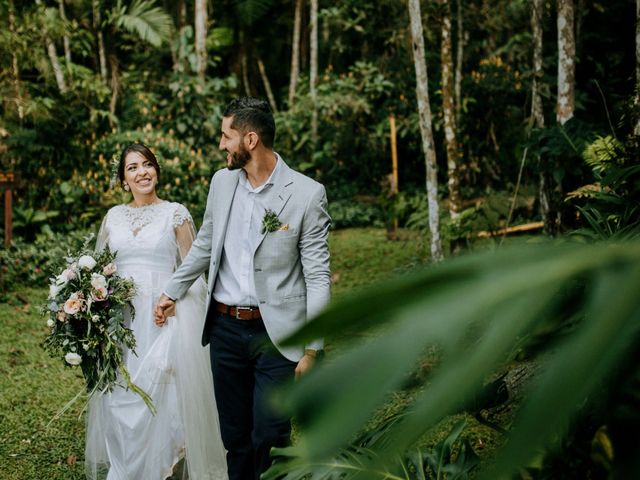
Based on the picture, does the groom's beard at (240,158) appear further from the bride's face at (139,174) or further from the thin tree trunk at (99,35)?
the thin tree trunk at (99,35)

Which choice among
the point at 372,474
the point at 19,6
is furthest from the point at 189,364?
the point at 19,6

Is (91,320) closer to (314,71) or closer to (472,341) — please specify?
(472,341)

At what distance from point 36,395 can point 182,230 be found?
7.66ft

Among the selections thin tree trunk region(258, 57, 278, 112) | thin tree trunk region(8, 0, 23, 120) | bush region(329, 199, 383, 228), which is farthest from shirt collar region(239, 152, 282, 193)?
thin tree trunk region(258, 57, 278, 112)

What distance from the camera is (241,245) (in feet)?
11.3

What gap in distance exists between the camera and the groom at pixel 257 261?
3.31 m

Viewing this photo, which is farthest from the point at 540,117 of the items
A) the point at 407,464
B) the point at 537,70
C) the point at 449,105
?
the point at 407,464

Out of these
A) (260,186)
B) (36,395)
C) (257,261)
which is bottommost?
(36,395)

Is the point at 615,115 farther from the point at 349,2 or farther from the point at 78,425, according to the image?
the point at 349,2

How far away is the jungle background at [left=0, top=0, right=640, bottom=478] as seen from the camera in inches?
14.8

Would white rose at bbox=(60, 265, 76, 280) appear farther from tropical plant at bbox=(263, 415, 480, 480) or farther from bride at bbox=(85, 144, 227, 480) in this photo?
tropical plant at bbox=(263, 415, 480, 480)

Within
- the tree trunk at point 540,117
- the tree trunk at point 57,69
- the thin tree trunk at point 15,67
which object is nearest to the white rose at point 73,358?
the tree trunk at point 540,117

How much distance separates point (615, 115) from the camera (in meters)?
6.36

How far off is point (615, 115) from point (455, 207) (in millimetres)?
2206
